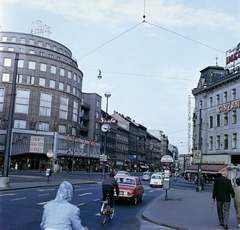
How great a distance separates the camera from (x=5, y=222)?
974cm

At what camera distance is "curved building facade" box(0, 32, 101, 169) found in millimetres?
61531

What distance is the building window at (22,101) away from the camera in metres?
62.6

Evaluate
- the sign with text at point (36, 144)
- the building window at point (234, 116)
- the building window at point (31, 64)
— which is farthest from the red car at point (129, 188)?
the building window at point (31, 64)

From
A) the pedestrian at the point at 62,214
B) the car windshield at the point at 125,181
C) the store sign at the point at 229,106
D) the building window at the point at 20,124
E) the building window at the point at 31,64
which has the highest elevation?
the building window at the point at 31,64

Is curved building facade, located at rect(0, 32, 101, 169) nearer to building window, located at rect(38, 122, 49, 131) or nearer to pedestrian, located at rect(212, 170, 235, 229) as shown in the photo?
building window, located at rect(38, 122, 49, 131)

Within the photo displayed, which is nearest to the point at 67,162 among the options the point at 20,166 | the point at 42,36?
the point at 20,166

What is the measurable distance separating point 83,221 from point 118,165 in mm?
95287

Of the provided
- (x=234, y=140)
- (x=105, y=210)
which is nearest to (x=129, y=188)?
(x=105, y=210)

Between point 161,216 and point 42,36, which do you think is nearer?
point 161,216

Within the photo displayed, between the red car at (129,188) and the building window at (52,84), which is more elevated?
the building window at (52,84)

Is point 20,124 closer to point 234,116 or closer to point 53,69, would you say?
point 53,69

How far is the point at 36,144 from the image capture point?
61875 millimetres

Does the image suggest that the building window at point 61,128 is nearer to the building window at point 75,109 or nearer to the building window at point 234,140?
the building window at point 75,109

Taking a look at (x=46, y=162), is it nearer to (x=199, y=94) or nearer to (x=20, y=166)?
(x=20, y=166)
